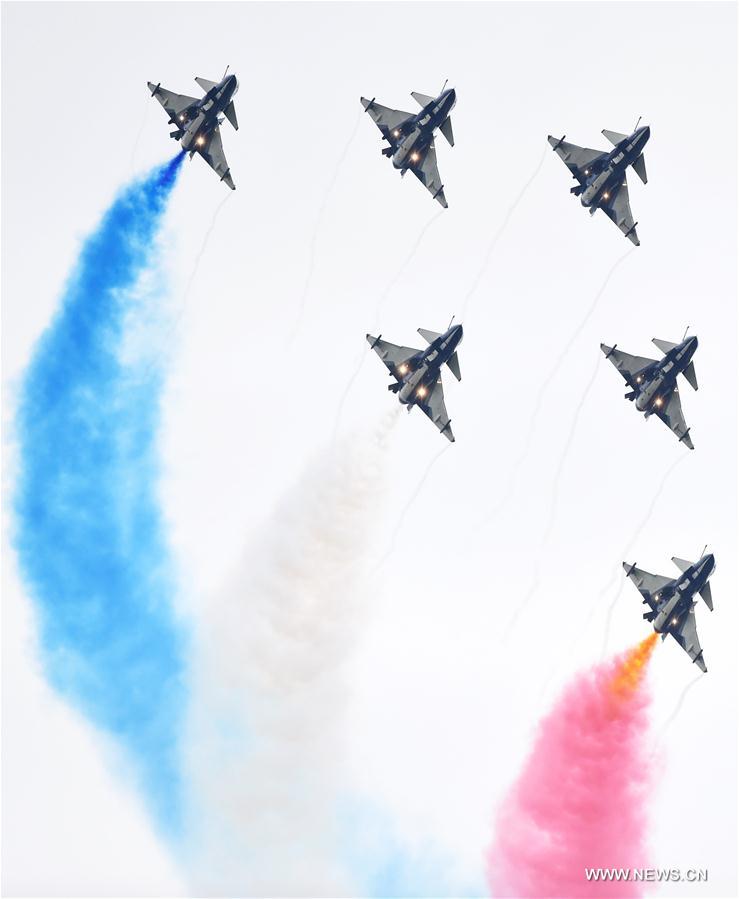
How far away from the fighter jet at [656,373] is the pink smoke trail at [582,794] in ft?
42.5

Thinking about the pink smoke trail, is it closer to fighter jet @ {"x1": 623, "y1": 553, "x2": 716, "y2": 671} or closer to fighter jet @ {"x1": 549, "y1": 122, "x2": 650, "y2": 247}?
fighter jet @ {"x1": 623, "y1": 553, "x2": 716, "y2": 671}

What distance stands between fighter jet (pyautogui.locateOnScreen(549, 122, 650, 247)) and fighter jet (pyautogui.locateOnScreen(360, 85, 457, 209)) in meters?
6.07

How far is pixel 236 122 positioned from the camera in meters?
→ 95.8

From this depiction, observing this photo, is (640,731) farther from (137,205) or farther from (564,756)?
(137,205)

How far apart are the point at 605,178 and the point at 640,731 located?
30364 millimetres

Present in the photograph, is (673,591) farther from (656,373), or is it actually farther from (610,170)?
(610,170)

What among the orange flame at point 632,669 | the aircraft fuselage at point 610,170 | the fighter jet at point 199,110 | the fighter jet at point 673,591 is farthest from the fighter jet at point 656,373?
the fighter jet at point 199,110

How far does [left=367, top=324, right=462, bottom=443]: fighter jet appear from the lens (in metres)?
94.2

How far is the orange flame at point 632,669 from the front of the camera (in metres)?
95.5

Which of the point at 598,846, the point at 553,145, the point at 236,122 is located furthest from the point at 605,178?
the point at 598,846

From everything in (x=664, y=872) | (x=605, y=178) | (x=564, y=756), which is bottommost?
(x=664, y=872)

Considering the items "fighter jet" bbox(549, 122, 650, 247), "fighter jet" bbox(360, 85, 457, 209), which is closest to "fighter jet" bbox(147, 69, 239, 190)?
"fighter jet" bbox(360, 85, 457, 209)

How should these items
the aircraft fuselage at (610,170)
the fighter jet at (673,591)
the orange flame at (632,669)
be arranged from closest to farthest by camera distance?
the fighter jet at (673,591) < the orange flame at (632,669) < the aircraft fuselage at (610,170)

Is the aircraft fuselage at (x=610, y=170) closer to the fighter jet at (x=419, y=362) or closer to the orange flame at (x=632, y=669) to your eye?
the fighter jet at (x=419, y=362)
